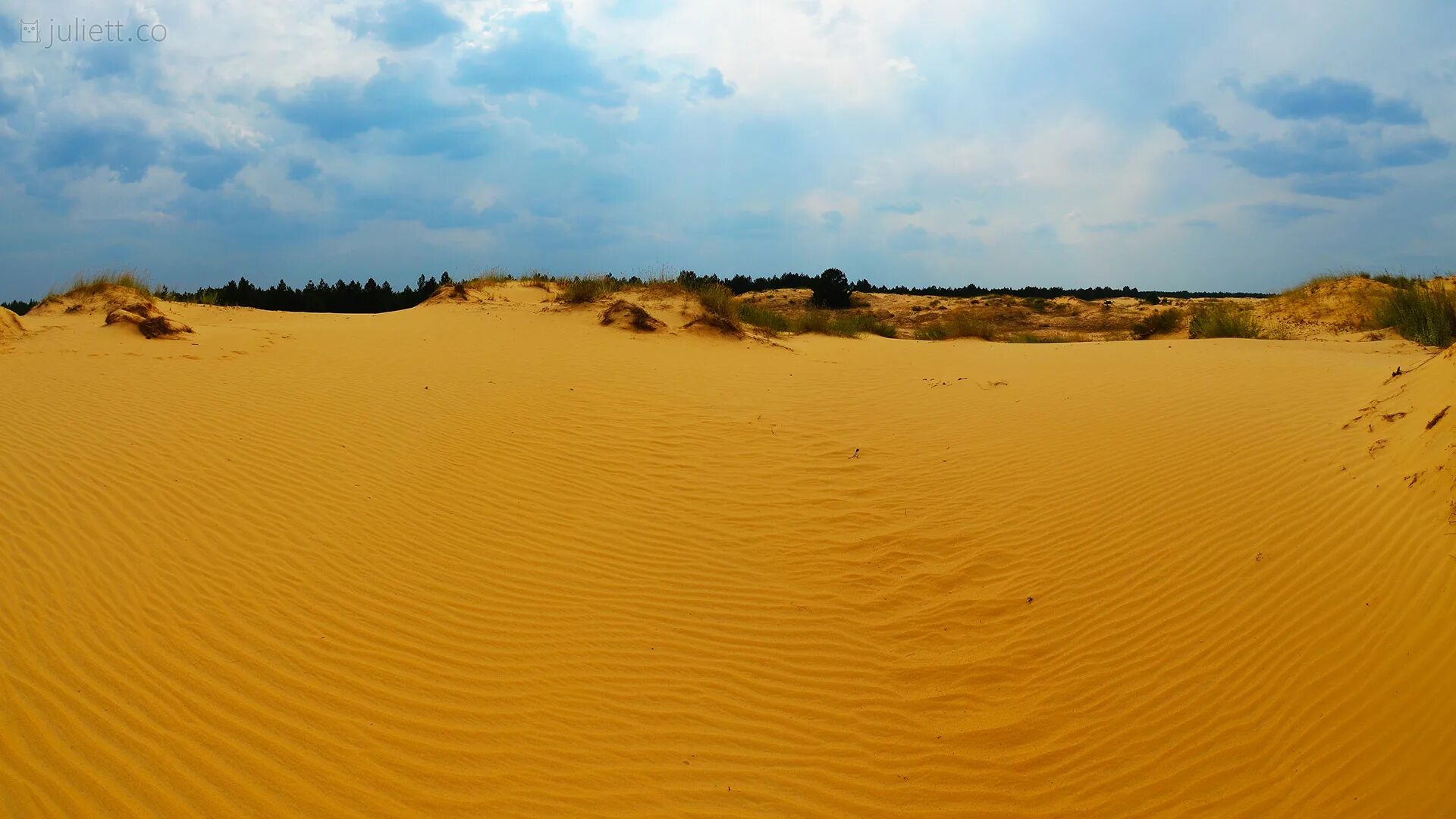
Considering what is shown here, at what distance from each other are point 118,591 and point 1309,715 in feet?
22.2

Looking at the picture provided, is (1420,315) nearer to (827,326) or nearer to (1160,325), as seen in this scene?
(1160,325)

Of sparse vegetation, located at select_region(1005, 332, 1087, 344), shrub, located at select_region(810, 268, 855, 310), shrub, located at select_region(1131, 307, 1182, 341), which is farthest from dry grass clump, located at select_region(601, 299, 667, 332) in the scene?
shrub, located at select_region(810, 268, 855, 310)

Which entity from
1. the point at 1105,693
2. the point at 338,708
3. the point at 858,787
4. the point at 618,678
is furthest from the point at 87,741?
the point at 1105,693

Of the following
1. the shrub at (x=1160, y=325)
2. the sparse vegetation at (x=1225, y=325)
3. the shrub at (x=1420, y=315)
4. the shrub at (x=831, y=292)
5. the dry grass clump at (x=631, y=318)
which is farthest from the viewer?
the shrub at (x=831, y=292)

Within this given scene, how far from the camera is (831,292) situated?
33.5 meters

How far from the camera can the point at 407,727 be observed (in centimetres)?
383

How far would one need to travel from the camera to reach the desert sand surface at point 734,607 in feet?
11.6

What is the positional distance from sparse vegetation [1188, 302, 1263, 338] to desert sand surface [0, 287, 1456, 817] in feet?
31.6

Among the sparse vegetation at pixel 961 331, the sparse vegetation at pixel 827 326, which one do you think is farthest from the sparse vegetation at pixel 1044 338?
the sparse vegetation at pixel 827 326

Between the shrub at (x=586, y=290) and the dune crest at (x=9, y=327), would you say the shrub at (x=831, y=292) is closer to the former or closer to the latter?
the shrub at (x=586, y=290)

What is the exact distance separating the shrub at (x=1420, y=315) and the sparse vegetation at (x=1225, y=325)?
234 centimetres

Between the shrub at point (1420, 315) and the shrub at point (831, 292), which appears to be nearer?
the shrub at point (1420, 315)

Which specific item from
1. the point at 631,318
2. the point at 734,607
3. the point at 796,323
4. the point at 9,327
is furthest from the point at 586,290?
the point at 734,607

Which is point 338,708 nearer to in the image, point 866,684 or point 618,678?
point 618,678
